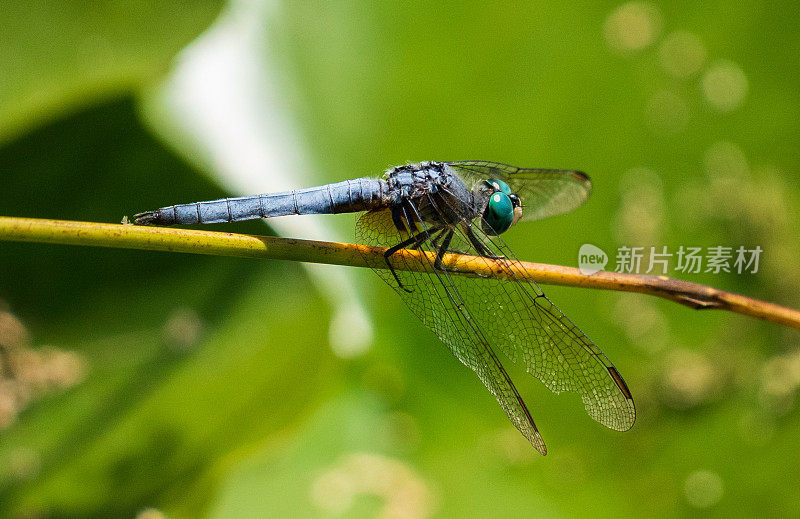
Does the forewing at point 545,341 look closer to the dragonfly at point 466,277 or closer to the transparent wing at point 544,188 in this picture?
the dragonfly at point 466,277

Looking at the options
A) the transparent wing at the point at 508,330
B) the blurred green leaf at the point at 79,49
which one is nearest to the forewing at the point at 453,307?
the transparent wing at the point at 508,330

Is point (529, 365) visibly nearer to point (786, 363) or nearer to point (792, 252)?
point (786, 363)

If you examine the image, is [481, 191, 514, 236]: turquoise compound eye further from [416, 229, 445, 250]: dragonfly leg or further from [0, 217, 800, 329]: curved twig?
[0, 217, 800, 329]: curved twig

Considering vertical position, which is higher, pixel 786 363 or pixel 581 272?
pixel 581 272

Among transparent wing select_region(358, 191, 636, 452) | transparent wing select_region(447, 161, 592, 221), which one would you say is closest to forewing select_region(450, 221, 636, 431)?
transparent wing select_region(358, 191, 636, 452)

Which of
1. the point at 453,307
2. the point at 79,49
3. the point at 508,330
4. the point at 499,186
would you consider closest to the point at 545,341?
the point at 508,330

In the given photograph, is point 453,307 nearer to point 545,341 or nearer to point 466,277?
point 466,277

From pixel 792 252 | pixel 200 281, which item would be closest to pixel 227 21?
pixel 200 281
